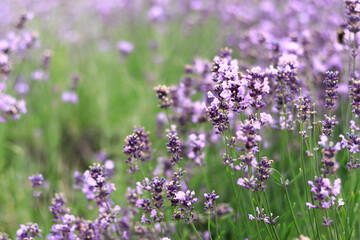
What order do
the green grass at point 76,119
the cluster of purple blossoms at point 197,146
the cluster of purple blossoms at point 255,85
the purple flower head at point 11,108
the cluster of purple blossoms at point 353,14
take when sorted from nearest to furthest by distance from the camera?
the cluster of purple blossoms at point 255,85
the cluster of purple blossoms at point 353,14
the cluster of purple blossoms at point 197,146
the purple flower head at point 11,108
the green grass at point 76,119

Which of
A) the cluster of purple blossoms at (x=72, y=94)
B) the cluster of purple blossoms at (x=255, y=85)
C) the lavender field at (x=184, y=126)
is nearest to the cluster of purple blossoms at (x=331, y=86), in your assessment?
the lavender field at (x=184, y=126)

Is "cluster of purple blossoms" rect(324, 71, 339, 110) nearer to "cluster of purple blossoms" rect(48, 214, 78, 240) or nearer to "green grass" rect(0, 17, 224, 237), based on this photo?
"cluster of purple blossoms" rect(48, 214, 78, 240)

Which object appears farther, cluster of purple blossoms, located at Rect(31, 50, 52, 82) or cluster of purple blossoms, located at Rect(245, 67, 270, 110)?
cluster of purple blossoms, located at Rect(31, 50, 52, 82)

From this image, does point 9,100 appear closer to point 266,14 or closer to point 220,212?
point 220,212

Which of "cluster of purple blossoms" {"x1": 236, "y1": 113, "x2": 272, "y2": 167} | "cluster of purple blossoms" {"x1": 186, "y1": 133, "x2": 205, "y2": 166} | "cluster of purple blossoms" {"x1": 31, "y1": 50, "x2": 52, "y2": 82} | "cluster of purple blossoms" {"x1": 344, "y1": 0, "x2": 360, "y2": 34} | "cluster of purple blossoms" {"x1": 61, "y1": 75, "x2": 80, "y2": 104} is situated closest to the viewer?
"cluster of purple blossoms" {"x1": 236, "y1": 113, "x2": 272, "y2": 167}

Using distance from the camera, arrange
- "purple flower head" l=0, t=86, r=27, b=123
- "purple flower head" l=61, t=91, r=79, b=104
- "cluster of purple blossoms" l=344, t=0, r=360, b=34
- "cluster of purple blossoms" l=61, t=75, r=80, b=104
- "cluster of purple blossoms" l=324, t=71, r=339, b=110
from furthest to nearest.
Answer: "purple flower head" l=61, t=91, r=79, b=104 < "cluster of purple blossoms" l=61, t=75, r=80, b=104 < "purple flower head" l=0, t=86, r=27, b=123 < "cluster of purple blossoms" l=344, t=0, r=360, b=34 < "cluster of purple blossoms" l=324, t=71, r=339, b=110

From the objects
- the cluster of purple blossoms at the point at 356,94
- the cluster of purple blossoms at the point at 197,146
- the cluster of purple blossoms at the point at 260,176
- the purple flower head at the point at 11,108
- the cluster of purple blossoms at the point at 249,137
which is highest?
the purple flower head at the point at 11,108

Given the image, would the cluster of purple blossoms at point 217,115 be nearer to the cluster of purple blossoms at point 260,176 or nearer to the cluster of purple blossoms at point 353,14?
the cluster of purple blossoms at point 260,176

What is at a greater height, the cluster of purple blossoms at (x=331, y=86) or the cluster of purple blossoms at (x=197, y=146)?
the cluster of purple blossoms at (x=197, y=146)

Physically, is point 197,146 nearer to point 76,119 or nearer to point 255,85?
point 255,85

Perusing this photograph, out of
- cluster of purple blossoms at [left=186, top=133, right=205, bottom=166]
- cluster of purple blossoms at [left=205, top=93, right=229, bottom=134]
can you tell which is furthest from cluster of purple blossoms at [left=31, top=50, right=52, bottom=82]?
cluster of purple blossoms at [left=205, top=93, right=229, bottom=134]
